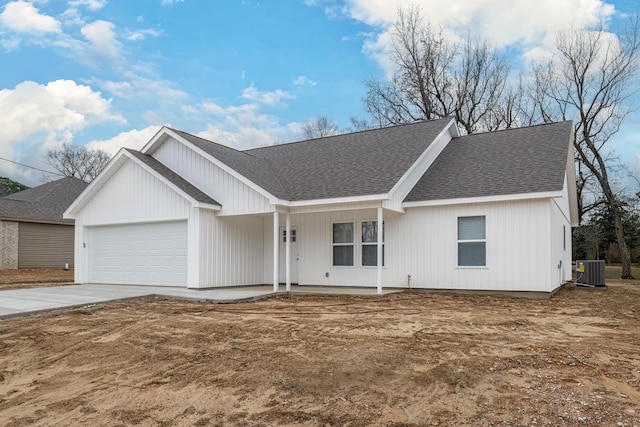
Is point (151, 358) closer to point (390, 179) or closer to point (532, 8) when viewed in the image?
point (390, 179)

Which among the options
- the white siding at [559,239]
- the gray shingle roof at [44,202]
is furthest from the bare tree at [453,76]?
the gray shingle roof at [44,202]

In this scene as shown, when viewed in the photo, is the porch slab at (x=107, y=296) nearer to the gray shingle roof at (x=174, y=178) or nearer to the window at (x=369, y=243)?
the window at (x=369, y=243)

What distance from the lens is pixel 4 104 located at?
26844mm

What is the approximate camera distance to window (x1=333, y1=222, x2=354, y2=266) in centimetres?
1386

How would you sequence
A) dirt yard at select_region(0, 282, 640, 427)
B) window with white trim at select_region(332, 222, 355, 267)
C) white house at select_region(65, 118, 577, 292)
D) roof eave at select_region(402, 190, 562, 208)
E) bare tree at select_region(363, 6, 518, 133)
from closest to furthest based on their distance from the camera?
dirt yard at select_region(0, 282, 640, 427), roof eave at select_region(402, 190, 562, 208), white house at select_region(65, 118, 577, 292), window with white trim at select_region(332, 222, 355, 267), bare tree at select_region(363, 6, 518, 133)

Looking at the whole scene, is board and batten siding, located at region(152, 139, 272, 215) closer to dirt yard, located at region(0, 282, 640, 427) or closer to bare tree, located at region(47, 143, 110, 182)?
dirt yard, located at region(0, 282, 640, 427)

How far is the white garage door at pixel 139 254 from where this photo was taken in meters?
13.9

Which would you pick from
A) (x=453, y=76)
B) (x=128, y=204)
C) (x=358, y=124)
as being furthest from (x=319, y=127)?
(x=128, y=204)

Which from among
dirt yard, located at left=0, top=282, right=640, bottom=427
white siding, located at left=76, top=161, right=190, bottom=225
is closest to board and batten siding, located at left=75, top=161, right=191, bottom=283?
white siding, located at left=76, top=161, right=190, bottom=225

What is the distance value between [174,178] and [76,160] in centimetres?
4102

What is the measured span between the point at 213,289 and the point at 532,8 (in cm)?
1495

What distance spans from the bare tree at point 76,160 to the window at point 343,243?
41.8m

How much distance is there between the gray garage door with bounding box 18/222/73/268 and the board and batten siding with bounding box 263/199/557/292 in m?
17.2

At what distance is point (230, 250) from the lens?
14.1 metres
